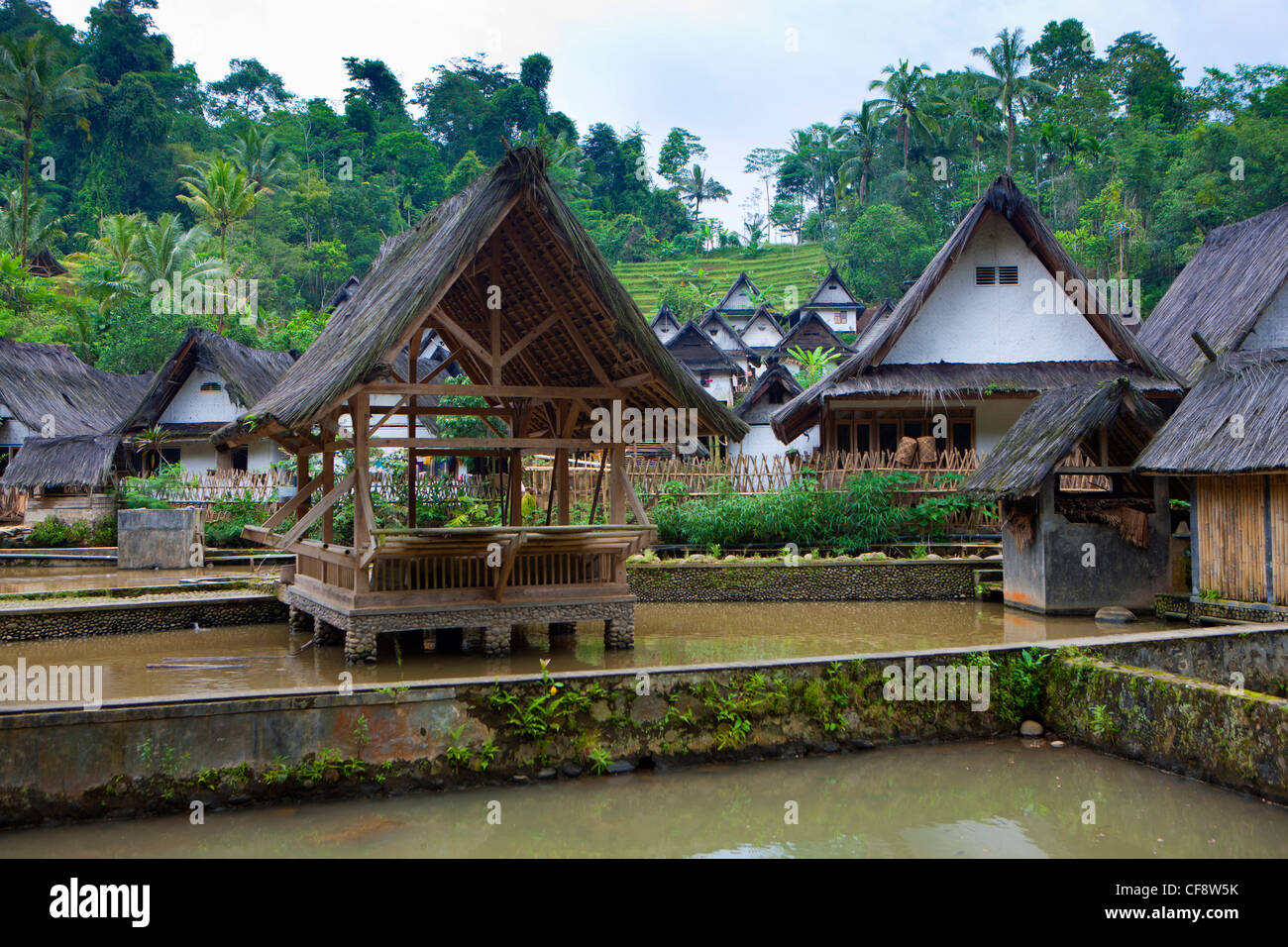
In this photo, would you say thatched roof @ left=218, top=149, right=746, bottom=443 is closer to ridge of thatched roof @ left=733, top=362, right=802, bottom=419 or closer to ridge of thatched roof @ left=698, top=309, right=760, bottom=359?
ridge of thatched roof @ left=733, top=362, right=802, bottom=419

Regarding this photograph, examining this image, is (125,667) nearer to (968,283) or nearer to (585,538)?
(585,538)

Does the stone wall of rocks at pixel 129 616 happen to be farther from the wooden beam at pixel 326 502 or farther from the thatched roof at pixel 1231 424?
the thatched roof at pixel 1231 424

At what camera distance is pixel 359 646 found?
34.0 ft

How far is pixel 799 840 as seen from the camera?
21.0ft

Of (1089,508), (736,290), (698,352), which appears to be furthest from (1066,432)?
(736,290)

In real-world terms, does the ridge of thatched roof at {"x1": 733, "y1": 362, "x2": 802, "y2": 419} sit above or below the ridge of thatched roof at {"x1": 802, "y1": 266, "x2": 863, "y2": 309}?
below

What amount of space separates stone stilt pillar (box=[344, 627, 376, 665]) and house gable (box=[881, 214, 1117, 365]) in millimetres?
14608

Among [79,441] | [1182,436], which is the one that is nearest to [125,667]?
[1182,436]

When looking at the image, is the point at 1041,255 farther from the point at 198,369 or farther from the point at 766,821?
Result: the point at 198,369

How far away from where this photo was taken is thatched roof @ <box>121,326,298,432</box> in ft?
92.7

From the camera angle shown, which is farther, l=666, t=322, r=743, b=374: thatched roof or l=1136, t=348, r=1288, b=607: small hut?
l=666, t=322, r=743, b=374: thatched roof

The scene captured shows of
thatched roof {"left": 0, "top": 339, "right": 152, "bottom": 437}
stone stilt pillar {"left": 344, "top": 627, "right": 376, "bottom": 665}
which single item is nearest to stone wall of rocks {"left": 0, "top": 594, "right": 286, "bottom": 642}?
stone stilt pillar {"left": 344, "top": 627, "right": 376, "bottom": 665}
